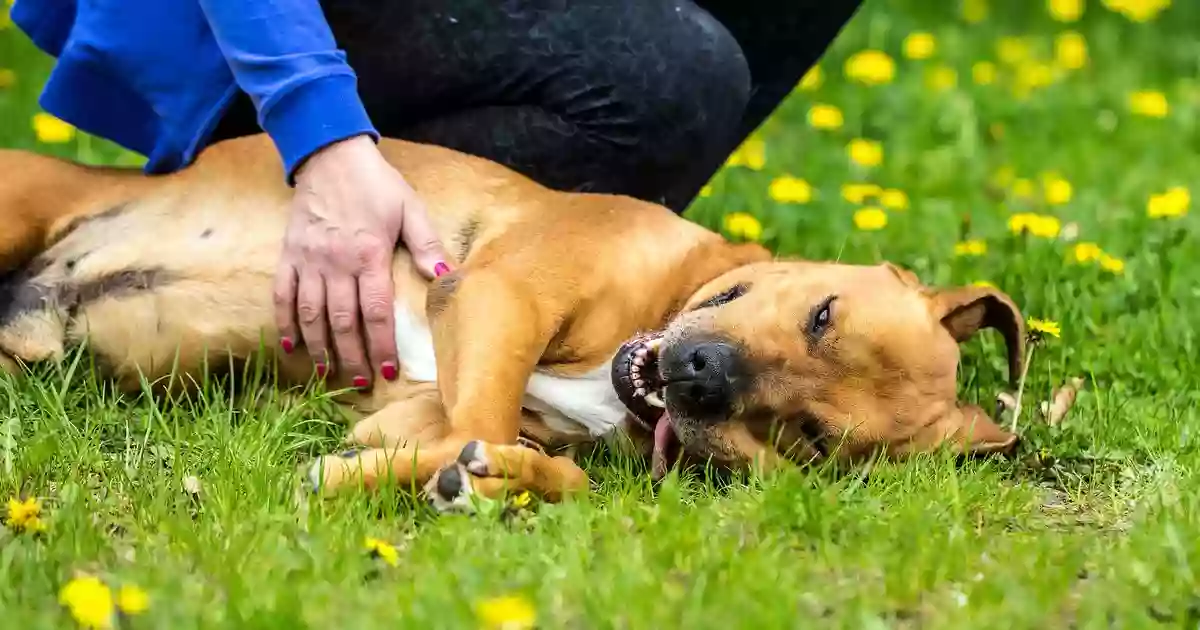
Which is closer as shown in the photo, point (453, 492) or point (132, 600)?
point (132, 600)

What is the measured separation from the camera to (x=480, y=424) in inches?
112

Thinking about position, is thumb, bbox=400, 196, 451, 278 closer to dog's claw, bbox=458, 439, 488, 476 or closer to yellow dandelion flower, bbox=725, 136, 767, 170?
dog's claw, bbox=458, 439, 488, 476

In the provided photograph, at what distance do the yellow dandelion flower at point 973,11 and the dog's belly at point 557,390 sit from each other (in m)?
5.18

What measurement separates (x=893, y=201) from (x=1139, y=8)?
354cm

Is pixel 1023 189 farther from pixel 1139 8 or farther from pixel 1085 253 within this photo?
pixel 1139 8

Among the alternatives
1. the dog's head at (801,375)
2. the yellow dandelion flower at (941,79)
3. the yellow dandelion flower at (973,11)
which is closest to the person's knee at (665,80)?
the dog's head at (801,375)

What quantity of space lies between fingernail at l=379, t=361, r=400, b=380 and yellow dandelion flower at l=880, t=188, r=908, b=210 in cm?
209

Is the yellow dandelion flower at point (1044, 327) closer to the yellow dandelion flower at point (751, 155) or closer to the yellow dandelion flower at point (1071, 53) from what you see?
the yellow dandelion flower at point (751, 155)

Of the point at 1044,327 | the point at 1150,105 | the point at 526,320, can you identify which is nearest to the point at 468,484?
the point at 526,320

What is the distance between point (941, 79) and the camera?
651cm

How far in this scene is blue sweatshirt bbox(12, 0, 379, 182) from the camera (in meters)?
3.17

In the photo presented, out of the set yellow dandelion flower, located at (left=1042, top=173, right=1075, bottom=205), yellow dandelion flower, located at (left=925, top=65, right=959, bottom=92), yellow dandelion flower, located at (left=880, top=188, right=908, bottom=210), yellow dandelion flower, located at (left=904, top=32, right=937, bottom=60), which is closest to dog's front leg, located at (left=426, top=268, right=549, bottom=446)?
yellow dandelion flower, located at (left=880, top=188, right=908, bottom=210)

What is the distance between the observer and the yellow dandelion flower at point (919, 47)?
6879 mm

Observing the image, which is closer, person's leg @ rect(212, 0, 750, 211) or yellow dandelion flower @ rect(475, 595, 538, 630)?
yellow dandelion flower @ rect(475, 595, 538, 630)
